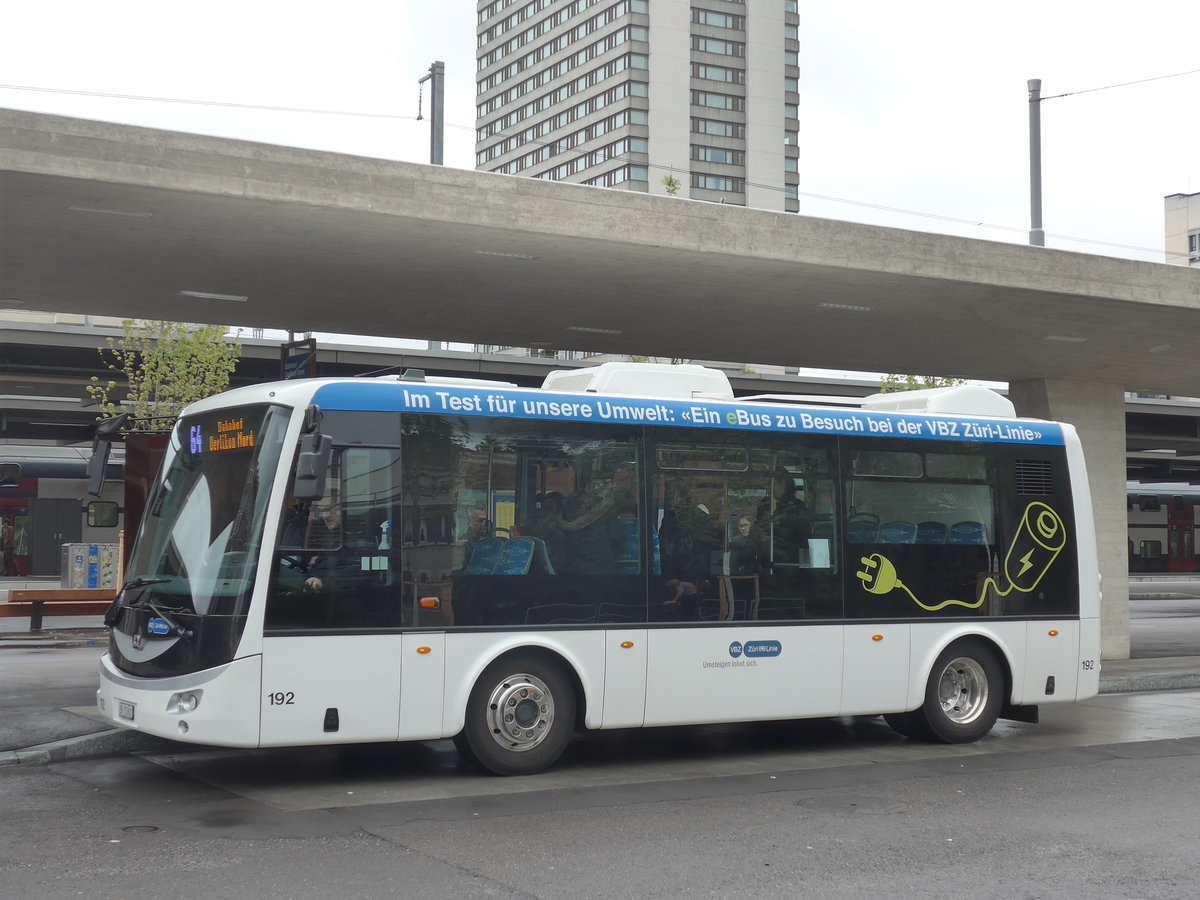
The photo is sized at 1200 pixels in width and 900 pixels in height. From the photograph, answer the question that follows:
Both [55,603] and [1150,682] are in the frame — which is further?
[55,603]

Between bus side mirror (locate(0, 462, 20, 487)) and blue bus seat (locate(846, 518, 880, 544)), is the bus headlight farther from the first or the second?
bus side mirror (locate(0, 462, 20, 487))

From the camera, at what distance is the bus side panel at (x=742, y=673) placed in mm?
10609

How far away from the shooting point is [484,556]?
10.0 metres

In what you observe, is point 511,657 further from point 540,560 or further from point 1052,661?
point 1052,661

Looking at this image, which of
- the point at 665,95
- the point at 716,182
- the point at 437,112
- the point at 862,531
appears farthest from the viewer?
the point at 716,182

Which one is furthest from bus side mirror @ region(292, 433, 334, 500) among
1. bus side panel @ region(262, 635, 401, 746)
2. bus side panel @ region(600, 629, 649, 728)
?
bus side panel @ region(600, 629, 649, 728)

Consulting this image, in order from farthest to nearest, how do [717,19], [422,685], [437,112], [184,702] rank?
[717,19] → [437,112] → [422,685] → [184,702]

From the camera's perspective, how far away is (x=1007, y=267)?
15.4 m

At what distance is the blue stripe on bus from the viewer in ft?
32.5

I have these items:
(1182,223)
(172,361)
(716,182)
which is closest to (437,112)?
(172,361)

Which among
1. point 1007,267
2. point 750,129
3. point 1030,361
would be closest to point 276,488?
point 1007,267

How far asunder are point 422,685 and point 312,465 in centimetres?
188

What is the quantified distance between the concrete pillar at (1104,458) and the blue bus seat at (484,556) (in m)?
12.7

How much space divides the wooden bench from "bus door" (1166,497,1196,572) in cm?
5017
